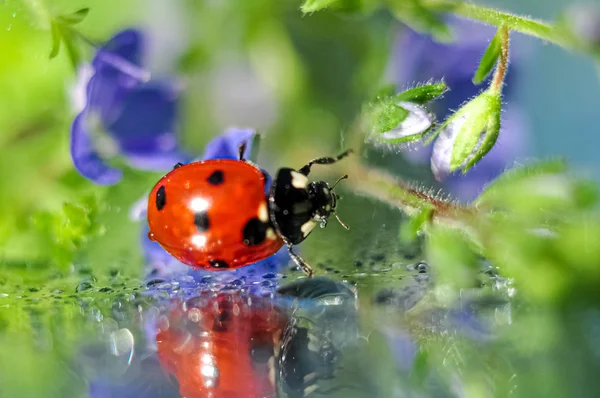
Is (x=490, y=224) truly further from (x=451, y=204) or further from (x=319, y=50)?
(x=319, y=50)

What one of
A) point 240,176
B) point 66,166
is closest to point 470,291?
point 240,176

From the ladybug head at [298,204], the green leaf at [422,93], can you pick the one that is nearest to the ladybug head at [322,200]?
the ladybug head at [298,204]

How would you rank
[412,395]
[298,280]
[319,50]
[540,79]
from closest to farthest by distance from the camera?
1. [412,395]
2. [298,280]
3. [319,50]
4. [540,79]

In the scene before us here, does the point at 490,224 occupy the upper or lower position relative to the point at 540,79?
upper

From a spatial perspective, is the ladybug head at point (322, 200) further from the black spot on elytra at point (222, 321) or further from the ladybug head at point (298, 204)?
the black spot on elytra at point (222, 321)

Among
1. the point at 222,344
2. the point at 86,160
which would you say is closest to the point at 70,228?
the point at 86,160

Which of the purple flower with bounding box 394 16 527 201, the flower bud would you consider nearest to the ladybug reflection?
the flower bud
